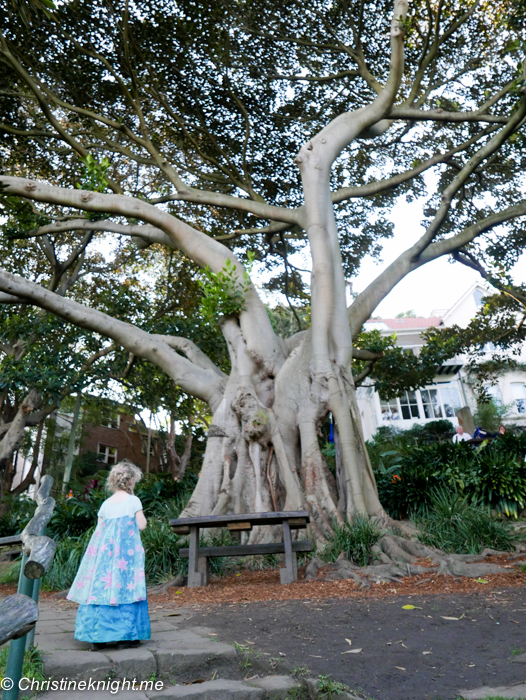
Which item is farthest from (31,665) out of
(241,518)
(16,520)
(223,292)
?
(16,520)

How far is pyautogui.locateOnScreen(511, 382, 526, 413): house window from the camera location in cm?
2819

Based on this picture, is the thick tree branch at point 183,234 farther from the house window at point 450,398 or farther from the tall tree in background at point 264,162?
the house window at point 450,398

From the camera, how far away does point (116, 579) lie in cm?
381

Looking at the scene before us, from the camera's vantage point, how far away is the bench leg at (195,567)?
6.28 m

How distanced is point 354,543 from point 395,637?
2.87 m

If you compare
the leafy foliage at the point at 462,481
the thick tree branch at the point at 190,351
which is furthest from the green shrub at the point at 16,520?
the leafy foliage at the point at 462,481

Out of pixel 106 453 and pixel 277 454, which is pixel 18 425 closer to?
pixel 277 454

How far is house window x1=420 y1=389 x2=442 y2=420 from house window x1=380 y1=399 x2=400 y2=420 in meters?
1.36

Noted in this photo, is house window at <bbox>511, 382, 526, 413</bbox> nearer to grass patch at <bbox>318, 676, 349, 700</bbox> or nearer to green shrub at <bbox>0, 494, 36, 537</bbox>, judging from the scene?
green shrub at <bbox>0, 494, 36, 537</bbox>

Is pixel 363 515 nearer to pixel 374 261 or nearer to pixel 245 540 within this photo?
pixel 245 540

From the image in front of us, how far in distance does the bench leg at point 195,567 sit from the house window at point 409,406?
2273 centimetres

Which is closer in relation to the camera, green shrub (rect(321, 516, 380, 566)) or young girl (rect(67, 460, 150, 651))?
young girl (rect(67, 460, 150, 651))

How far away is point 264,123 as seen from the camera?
40.8 ft

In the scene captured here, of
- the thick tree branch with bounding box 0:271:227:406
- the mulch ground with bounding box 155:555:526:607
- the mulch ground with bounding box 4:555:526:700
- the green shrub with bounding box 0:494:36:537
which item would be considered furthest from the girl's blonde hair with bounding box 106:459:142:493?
the green shrub with bounding box 0:494:36:537
